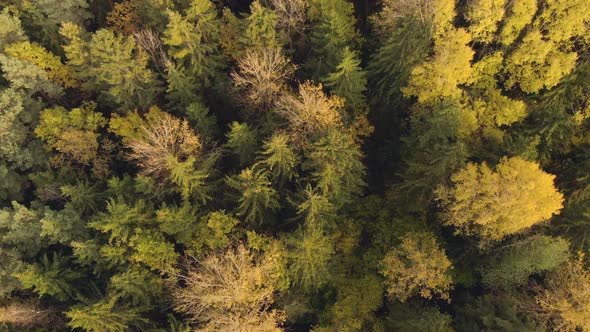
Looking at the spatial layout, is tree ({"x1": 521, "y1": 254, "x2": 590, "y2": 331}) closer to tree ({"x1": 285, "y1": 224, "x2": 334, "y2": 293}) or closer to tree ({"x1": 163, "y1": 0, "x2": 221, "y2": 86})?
tree ({"x1": 285, "y1": 224, "x2": 334, "y2": 293})

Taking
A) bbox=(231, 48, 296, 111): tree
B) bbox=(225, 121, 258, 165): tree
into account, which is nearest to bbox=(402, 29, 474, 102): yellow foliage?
bbox=(231, 48, 296, 111): tree

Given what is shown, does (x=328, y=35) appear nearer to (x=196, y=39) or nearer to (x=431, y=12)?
(x=431, y=12)

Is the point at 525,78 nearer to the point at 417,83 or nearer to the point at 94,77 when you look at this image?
the point at 417,83

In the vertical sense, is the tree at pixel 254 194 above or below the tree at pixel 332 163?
below

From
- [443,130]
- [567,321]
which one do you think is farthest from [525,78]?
[567,321]

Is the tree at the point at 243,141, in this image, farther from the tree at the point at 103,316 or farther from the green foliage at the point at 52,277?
the green foliage at the point at 52,277

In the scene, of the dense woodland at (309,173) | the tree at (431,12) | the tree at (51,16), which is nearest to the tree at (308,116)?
the dense woodland at (309,173)
